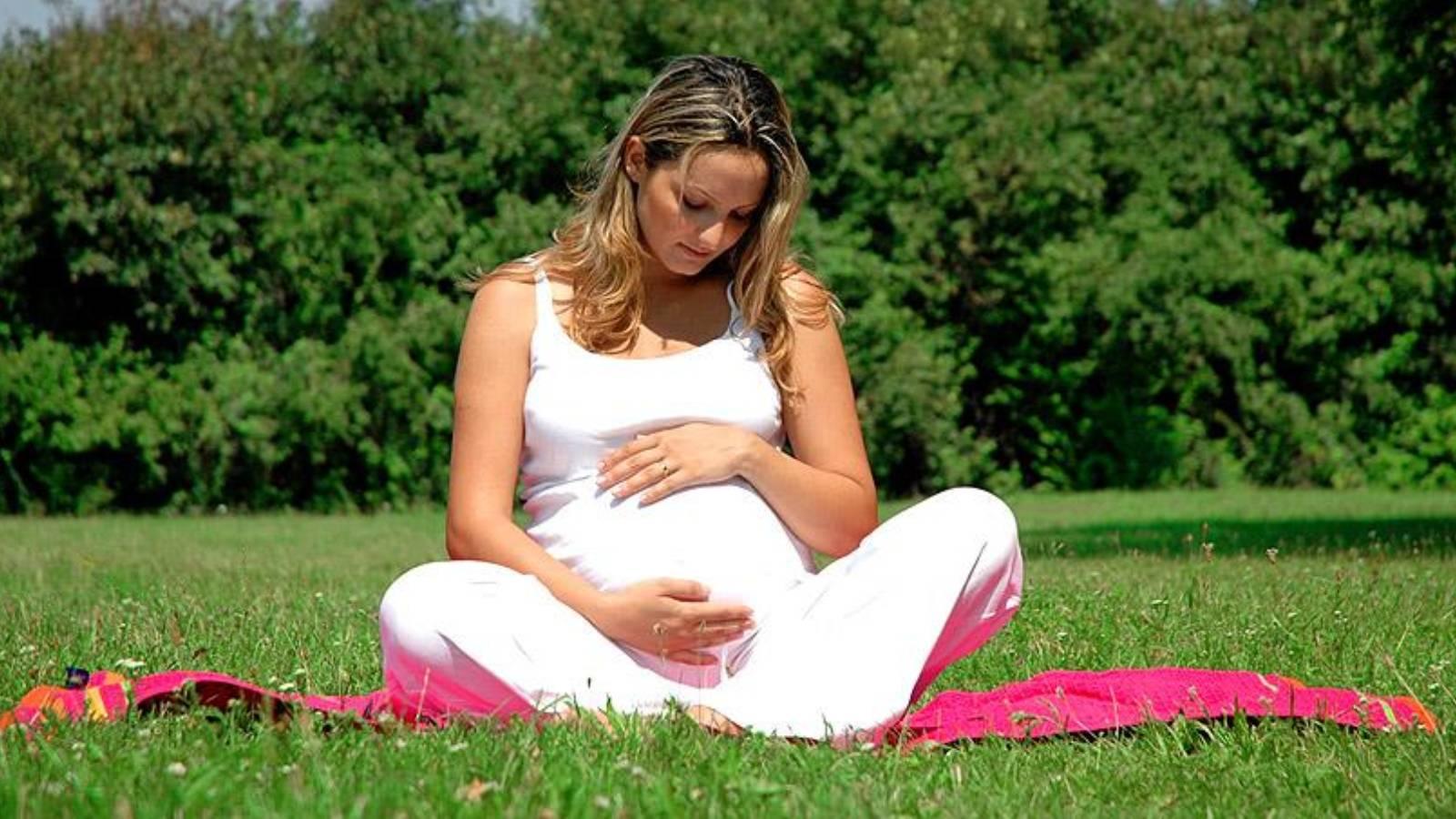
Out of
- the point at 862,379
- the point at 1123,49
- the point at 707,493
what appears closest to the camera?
the point at 707,493

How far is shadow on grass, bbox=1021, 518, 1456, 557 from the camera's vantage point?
1218 centimetres

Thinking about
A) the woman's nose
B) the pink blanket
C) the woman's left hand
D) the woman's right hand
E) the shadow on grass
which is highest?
the woman's nose

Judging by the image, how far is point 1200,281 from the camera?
2389 cm

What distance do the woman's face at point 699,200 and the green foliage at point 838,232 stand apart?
53.9 ft

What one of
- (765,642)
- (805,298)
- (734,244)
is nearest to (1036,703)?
(765,642)

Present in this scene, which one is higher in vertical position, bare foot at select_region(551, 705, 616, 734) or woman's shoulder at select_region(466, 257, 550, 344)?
woman's shoulder at select_region(466, 257, 550, 344)

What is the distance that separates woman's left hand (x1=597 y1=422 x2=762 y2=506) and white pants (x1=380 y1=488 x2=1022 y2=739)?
0.35 m

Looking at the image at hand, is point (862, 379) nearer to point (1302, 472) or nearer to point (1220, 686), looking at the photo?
point (1302, 472)

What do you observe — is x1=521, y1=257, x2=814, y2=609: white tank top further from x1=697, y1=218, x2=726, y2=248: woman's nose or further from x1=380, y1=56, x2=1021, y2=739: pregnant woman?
x1=697, y1=218, x2=726, y2=248: woman's nose

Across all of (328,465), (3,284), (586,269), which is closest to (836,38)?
(328,465)

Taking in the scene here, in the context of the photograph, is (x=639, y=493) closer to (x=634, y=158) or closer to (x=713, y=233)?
(x=713, y=233)

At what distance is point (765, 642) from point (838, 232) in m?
18.5

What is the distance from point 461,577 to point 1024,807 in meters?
1.45

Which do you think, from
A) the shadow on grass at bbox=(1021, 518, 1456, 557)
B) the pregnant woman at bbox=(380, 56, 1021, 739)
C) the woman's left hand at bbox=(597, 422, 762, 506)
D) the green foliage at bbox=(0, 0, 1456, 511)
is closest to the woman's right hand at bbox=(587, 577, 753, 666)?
the pregnant woman at bbox=(380, 56, 1021, 739)
